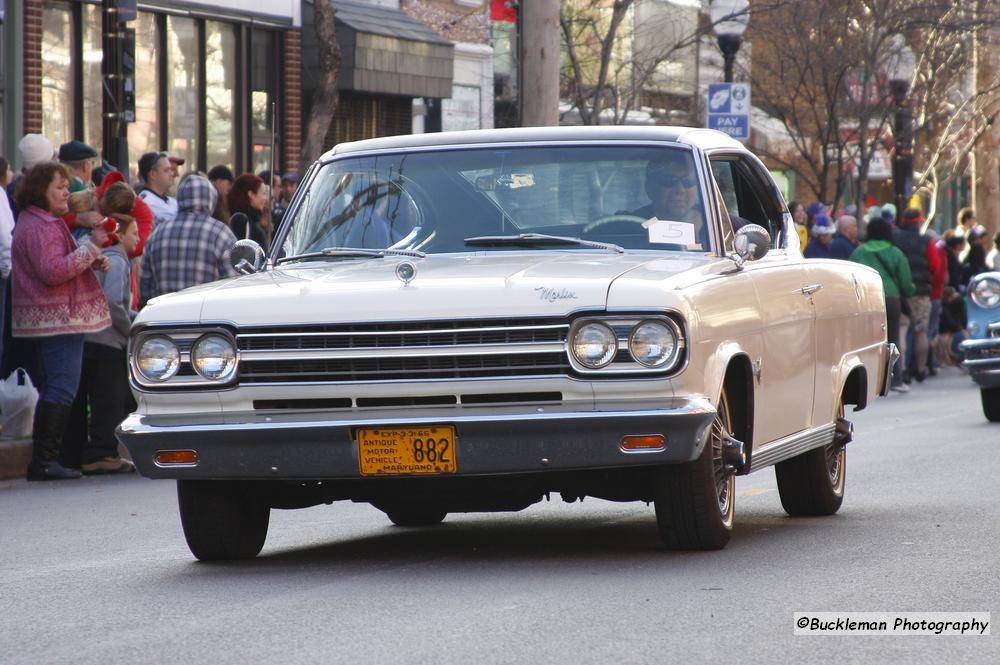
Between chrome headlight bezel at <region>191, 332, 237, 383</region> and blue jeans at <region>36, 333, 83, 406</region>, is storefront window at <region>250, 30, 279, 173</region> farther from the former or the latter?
chrome headlight bezel at <region>191, 332, 237, 383</region>

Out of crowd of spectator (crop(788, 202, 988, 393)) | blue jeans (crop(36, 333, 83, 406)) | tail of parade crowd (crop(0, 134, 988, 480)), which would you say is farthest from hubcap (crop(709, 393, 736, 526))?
crowd of spectator (crop(788, 202, 988, 393))

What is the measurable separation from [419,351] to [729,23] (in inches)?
698

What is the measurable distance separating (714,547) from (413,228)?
188 centimetres

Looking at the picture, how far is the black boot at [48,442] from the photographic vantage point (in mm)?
12789

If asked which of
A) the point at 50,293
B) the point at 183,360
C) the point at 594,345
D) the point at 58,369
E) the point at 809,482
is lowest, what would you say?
the point at 809,482

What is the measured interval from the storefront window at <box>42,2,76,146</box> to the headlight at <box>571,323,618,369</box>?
15.9m

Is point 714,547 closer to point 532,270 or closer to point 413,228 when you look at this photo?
point 532,270

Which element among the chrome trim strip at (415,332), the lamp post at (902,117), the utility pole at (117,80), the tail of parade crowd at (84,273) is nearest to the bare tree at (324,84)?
the utility pole at (117,80)

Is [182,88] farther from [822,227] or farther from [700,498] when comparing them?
[700,498]

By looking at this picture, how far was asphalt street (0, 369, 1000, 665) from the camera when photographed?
6.09 m

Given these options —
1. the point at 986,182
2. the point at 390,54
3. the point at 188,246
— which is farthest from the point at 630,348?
the point at 986,182

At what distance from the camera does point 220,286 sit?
26.4 ft

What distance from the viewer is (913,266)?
24.4 metres

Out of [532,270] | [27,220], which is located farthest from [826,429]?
[27,220]
